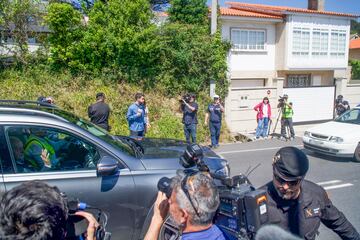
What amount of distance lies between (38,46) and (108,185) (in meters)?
11.0

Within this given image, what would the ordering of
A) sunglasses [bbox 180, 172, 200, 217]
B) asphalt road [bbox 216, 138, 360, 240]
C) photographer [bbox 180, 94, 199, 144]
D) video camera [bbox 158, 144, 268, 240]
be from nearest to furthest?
sunglasses [bbox 180, 172, 200, 217] < video camera [bbox 158, 144, 268, 240] < asphalt road [bbox 216, 138, 360, 240] < photographer [bbox 180, 94, 199, 144]

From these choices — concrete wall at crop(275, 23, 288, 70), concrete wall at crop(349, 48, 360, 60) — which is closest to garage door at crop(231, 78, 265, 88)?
concrete wall at crop(275, 23, 288, 70)

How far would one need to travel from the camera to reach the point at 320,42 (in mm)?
21328

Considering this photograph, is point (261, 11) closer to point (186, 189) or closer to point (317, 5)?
point (317, 5)

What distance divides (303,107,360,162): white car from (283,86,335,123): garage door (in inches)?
220

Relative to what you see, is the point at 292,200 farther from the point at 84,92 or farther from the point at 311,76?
the point at 311,76

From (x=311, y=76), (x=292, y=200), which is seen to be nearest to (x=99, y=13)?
(x=292, y=200)

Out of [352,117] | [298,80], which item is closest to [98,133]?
[352,117]

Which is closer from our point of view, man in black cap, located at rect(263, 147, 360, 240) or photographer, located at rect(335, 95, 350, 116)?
man in black cap, located at rect(263, 147, 360, 240)

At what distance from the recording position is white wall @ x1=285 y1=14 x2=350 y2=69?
65.2 ft

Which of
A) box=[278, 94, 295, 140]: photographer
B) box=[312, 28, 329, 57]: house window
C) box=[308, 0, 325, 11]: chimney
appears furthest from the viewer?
box=[308, 0, 325, 11]: chimney

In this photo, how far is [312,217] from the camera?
87.2 inches

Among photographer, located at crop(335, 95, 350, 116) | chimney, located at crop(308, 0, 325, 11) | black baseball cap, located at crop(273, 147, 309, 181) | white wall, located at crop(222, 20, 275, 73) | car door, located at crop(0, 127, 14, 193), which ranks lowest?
photographer, located at crop(335, 95, 350, 116)

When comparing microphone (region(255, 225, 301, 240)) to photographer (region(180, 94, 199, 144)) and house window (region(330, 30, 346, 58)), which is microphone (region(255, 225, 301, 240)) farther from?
house window (region(330, 30, 346, 58))
